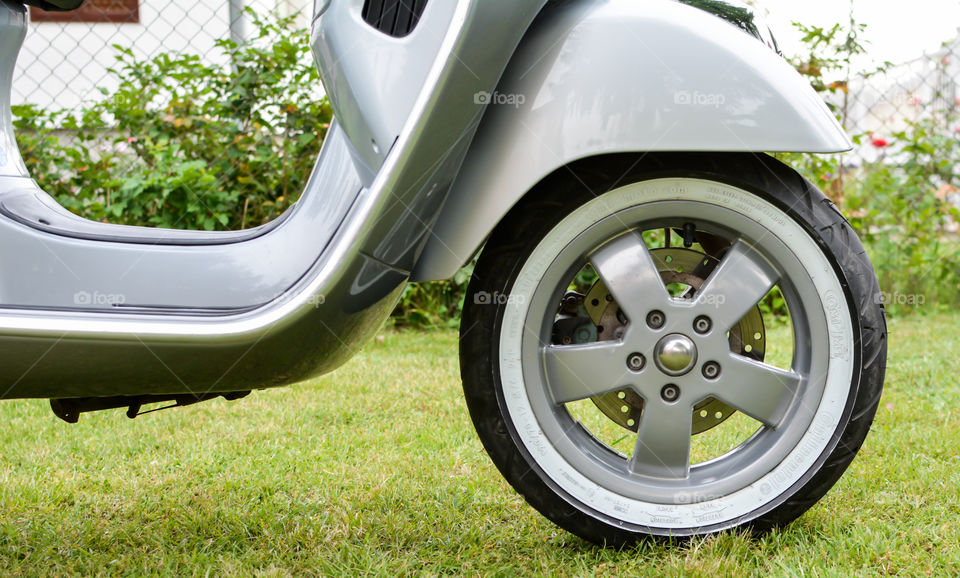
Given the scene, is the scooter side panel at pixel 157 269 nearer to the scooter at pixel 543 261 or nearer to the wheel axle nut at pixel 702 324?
the scooter at pixel 543 261

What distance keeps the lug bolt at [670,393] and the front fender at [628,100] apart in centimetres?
40

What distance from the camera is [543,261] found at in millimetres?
1345

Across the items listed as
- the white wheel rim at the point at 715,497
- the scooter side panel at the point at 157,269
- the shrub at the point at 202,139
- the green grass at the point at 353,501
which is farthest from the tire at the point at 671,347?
the shrub at the point at 202,139

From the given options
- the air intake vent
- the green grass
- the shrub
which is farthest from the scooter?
the shrub

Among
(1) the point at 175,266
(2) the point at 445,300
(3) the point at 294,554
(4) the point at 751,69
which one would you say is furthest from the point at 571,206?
(2) the point at 445,300

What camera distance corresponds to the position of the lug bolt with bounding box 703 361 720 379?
135 centimetres

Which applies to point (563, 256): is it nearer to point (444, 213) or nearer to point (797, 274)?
point (444, 213)

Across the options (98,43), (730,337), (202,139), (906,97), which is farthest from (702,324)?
(98,43)

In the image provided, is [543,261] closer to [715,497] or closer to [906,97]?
[715,497]

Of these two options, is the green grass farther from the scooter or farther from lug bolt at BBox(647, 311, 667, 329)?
lug bolt at BBox(647, 311, 667, 329)

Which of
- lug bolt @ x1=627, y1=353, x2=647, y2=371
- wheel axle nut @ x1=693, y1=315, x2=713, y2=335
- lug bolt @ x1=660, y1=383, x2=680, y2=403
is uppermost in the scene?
wheel axle nut @ x1=693, y1=315, x2=713, y2=335

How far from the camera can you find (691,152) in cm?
134

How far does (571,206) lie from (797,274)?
15.6 inches

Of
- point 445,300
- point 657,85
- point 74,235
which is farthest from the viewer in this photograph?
point 445,300
